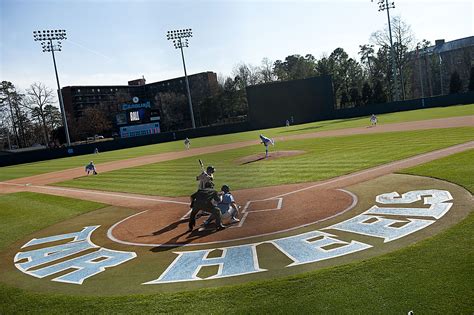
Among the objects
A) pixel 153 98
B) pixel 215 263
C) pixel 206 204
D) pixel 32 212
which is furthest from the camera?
pixel 153 98

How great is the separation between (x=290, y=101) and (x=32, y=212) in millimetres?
40117

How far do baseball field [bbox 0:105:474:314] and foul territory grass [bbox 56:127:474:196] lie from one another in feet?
0.80

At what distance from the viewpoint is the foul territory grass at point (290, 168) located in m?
14.1

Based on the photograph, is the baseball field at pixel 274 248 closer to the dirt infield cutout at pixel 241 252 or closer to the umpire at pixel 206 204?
the dirt infield cutout at pixel 241 252

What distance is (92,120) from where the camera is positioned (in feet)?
224

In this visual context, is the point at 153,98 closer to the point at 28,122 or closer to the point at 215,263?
the point at 28,122

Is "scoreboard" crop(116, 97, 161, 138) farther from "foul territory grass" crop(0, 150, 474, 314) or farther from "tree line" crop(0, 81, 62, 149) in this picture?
"foul territory grass" crop(0, 150, 474, 314)

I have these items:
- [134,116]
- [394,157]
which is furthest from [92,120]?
[394,157]

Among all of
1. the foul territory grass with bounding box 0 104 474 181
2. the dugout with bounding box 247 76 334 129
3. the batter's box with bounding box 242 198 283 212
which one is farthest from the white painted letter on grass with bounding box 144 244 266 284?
the dugout with bounding box 247 76 334 129

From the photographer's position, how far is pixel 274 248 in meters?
6.76

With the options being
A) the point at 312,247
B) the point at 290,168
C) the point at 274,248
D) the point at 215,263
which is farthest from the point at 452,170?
the point at 215,263

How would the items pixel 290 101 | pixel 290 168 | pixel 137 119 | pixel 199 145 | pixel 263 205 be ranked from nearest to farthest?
pixel 263 205
pixel 290 168
pixel 199 145
pixel 290 101
pixel 137 119

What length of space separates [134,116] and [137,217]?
158 feet

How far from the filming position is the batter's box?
32.3 ft
